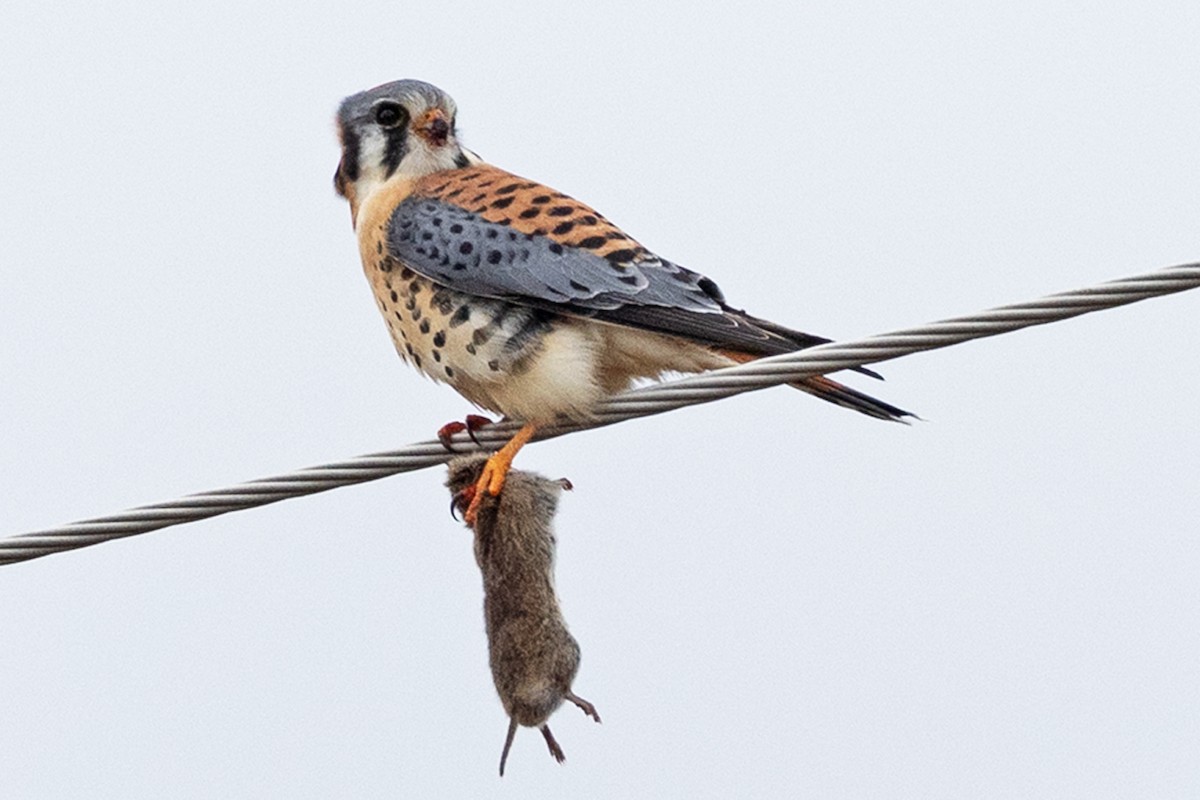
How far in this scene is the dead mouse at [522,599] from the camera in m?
5.00

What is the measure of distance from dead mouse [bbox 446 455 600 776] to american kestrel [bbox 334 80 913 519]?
0.19ft

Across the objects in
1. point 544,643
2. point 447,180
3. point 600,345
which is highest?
point 447,180

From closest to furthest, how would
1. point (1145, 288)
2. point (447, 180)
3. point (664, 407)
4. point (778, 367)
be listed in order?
point (1145, 288), point (778, 367), point (664, 407), point (447, 180)

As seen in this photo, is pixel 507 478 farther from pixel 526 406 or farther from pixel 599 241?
pixel 599 241

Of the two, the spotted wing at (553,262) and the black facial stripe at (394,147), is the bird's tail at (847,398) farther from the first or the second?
the black facial stripe at (394,147)

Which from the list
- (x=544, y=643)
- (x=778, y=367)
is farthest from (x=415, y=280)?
(x=778, y=367)

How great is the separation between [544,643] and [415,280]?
1.28 m

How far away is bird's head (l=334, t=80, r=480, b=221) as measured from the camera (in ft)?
21.2

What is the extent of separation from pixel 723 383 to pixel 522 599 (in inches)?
31.6

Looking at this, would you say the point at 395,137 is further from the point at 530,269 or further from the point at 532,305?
the point at 532,305

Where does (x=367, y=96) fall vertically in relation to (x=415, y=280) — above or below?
above

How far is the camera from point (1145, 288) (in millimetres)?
4246

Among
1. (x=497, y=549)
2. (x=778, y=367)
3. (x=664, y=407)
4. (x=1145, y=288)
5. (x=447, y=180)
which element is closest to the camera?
(x=1145, y=288)

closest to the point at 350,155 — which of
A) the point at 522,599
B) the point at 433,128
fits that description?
the point at 433,128
